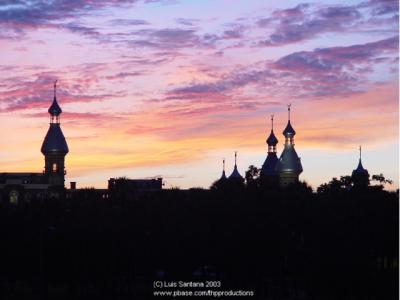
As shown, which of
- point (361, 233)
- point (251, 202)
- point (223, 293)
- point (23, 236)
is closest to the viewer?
point (223, 293)

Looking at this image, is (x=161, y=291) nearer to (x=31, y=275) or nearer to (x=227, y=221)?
(x=31, y=275)

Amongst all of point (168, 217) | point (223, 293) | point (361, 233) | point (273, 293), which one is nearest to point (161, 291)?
point (223, 293)

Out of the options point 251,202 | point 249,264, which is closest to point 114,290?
point 249,264

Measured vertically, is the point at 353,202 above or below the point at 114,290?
above

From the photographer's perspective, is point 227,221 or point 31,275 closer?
point 31,275

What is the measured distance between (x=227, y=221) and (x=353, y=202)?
12475 mm

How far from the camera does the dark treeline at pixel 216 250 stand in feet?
318

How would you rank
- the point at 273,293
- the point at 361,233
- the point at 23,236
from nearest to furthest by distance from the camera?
the point at 273,293 < the point at 361,233 < the point at 23,236

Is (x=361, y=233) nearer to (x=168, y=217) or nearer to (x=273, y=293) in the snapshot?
(x=273, y=293)

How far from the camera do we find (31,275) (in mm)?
104812

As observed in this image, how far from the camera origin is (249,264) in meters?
105

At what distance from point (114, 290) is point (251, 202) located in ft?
91.1

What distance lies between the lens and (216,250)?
4272 inches

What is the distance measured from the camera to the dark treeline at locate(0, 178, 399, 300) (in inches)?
3814
